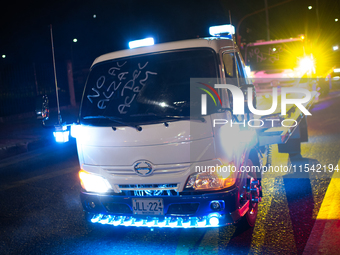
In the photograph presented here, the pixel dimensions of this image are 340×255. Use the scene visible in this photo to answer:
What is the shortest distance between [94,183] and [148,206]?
67 cm

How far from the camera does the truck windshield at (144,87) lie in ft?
11.7

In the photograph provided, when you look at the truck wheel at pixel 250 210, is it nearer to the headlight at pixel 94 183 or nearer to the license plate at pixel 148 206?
the license plate at pixel 148 206

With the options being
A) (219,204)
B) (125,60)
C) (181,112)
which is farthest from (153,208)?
(125,60)

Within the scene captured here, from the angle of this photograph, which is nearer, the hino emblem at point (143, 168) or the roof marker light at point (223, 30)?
the hino emblem at point (143, 168)

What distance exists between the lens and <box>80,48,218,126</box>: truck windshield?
3.58 metres

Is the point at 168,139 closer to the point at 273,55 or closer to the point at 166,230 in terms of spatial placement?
the point at 166,230

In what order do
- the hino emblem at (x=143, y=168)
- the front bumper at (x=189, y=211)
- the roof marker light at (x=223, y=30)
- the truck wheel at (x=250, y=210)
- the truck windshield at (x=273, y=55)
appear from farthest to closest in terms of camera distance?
Answer: the truck windshield at (x=273, y=55) → the roof marker light at (x=223, y=30) → the truck wheel at (x=250, y=210) → the hino emblem at (x=143, y=168) → the front bumper at (x=189, y=211)

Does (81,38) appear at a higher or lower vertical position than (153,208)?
higher

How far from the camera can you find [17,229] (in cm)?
436

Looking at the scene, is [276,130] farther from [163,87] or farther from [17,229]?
[17,229]

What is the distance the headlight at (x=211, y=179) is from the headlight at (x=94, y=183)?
2.82 ft

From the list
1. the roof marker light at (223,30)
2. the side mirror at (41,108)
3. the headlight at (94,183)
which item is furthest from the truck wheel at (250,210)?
the side mirror at (41,108)

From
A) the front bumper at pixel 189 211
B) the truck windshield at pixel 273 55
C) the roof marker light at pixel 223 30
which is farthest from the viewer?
the truck windshield at pixel 273 55

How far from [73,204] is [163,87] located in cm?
241
